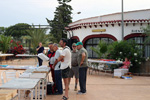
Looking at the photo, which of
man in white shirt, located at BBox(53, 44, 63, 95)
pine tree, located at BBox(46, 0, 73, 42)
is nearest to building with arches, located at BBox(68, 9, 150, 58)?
man in white shirt, located at BBox(53, 44, 63, 95)

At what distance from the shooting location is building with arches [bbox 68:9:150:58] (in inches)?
803

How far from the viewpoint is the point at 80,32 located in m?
23.5

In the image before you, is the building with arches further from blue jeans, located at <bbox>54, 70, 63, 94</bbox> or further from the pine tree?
the pine tree

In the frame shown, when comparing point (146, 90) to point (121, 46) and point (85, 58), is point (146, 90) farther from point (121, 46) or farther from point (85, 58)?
point (121, 46)

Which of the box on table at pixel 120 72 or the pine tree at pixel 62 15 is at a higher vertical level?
the pine tree at pixel 62 15

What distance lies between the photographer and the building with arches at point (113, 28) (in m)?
20.4

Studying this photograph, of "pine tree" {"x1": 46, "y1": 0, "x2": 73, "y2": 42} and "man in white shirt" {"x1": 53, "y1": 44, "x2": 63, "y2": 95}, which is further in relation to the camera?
"pine tree" {"x1": 46, "y1": 0, "x2": 73, "y2": 42}

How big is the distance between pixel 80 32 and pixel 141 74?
33.8ft

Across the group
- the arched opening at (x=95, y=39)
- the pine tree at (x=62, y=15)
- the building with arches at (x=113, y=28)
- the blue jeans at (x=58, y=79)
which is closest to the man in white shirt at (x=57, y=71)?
the blue jeans at (x=58, y=79)

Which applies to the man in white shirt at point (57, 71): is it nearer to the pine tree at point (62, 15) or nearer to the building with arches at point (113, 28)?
the building with arches at point (113, 28)

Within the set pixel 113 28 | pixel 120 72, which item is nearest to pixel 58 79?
pixel 120 72

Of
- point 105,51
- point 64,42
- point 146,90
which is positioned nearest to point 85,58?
point 64,42

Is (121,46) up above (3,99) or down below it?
above

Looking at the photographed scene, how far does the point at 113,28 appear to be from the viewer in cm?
2114
